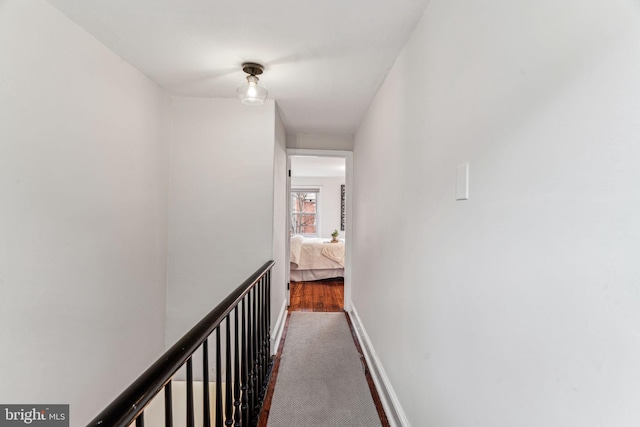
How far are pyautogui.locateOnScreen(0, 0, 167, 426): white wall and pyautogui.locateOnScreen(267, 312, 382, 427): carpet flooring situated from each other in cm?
107

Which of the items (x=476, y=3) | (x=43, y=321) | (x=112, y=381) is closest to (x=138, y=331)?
(x=112, y=381)

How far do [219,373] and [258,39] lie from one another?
1620 mm

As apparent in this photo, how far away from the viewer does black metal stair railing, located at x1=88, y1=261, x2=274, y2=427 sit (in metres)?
0.59

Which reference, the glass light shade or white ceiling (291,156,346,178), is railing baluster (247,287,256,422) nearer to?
the glass light shade

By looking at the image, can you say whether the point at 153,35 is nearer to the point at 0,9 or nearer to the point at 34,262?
the point at 0,9

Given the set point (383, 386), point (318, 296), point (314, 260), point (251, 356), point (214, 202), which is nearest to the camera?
point (251, 356)

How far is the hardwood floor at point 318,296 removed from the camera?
12.1 ft

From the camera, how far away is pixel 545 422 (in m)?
0.63

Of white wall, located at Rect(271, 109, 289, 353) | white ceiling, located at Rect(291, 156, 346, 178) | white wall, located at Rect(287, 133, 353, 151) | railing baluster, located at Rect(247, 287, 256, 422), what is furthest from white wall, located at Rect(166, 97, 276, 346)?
white ceiling, located at Rect(291, 156, 346, 178)

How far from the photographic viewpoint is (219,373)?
1.00 metres

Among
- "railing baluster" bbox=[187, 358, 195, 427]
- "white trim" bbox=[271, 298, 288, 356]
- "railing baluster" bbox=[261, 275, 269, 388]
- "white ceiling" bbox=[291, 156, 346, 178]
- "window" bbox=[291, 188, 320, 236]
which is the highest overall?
"white ceiling" bbox=[291, 156, 346, 178]

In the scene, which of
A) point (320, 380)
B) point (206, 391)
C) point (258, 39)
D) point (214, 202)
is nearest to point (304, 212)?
point (214, 202)

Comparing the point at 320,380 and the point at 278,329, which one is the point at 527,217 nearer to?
the point at 320,380

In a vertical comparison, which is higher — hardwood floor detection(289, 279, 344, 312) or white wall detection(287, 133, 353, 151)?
white wall detection(287, 133, 353, 151)
